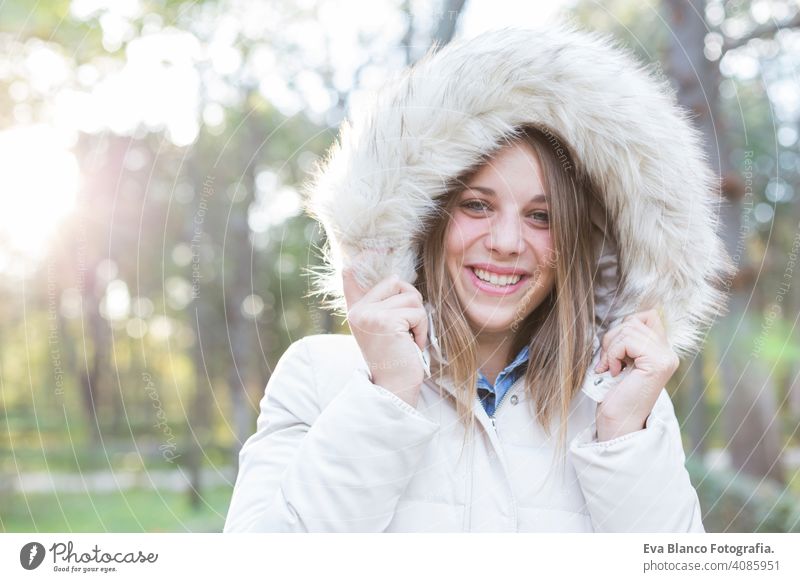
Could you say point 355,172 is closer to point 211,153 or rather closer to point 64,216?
point 211,153

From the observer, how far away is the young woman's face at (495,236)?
2227 mm

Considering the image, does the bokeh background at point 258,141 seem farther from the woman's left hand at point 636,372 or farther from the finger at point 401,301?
the woman's left hand at point 636,372

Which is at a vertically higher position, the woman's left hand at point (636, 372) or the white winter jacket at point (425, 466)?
the woman's left hand at point (636, 372)

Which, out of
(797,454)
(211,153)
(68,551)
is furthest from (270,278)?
(797,454)

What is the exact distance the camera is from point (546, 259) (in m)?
2.29

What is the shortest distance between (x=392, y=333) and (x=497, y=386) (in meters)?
0.49

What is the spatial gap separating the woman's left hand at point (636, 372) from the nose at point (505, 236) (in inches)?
15.0

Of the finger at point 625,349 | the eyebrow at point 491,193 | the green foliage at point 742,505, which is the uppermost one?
the eyebrow at point 491,193

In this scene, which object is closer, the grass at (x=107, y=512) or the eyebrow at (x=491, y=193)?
the eyebrow at (x=491, y=193)

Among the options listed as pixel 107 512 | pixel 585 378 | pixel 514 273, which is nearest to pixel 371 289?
pixel 514 273

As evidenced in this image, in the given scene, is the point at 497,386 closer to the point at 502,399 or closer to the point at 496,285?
the point at 502,399

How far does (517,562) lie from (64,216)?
6.68 metres

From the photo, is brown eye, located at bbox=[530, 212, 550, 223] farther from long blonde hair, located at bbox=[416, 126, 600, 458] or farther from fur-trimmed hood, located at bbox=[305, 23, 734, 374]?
fur-trimmed hood, located at bbox=[305, 23, 734, 374]

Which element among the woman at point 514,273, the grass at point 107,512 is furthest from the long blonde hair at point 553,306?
the grass at point 107,512
